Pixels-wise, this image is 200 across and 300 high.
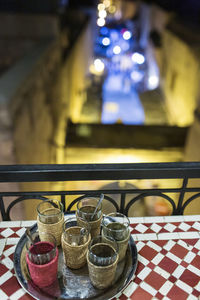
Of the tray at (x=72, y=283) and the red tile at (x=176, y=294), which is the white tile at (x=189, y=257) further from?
the tray at (x=72, y=283)

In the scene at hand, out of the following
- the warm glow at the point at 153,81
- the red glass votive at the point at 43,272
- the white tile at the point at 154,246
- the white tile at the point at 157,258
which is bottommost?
the warm glow at the point at 153,81

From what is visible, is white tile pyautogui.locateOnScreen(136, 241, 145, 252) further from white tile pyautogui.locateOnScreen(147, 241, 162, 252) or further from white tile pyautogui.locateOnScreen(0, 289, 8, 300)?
white tile pyautogui.locateOnScreen(0, 289, 8, 300)

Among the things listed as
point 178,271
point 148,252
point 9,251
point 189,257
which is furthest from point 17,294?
point 189,257

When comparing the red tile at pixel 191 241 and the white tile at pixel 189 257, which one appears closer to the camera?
the white tile at pixel 189 257

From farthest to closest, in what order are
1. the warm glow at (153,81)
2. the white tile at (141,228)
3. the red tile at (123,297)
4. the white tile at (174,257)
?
the warm glow at (153,81) → the white tile at (141,228) → the white tile at (174,257) → the red tile at (123,297)

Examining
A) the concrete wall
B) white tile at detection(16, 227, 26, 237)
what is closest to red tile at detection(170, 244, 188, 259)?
white tile at detection(16, 227, 26, 237)

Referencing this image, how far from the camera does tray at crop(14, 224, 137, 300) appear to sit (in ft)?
4.03

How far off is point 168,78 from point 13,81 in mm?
10193

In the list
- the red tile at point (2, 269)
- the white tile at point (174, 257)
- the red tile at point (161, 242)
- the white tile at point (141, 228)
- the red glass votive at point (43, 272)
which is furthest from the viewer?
the white tile at point (141, 228)

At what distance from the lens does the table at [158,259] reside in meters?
1.33

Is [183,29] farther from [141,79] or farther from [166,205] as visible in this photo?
[141,79]

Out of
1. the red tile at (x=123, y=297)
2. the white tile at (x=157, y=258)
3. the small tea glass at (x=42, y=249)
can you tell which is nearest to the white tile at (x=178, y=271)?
the white tile at (x=157, y=258)

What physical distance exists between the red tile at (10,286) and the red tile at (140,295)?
59cm

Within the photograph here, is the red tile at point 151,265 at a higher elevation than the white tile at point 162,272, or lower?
higher
